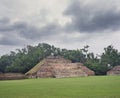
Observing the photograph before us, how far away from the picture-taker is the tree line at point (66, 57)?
7169 cm

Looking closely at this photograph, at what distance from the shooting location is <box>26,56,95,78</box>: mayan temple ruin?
2522 inches

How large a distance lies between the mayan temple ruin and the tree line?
173 inches

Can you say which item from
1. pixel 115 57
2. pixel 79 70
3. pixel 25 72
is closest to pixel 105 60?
pixel 115 57

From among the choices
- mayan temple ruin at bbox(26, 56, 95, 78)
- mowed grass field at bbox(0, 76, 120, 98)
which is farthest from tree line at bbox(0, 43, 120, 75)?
mowed grass field at bbox(0, 76, 120, 98)

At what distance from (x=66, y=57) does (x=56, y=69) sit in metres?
22.5

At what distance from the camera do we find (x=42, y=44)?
385ft

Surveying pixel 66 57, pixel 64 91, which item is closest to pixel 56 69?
pixel 66 57

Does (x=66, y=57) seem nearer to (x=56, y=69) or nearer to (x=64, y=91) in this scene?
(x=56, y=69)

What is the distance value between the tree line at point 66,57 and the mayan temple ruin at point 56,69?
14.4 feet

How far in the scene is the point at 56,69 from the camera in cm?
6781

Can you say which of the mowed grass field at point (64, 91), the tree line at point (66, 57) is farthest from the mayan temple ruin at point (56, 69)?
the mowed grass field at point (64, 91)

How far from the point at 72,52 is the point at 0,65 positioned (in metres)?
28.9

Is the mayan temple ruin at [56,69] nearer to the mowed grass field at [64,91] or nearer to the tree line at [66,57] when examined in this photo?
the tree line at [66,57]

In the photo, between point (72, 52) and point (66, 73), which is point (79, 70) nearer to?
point (66, 73)
